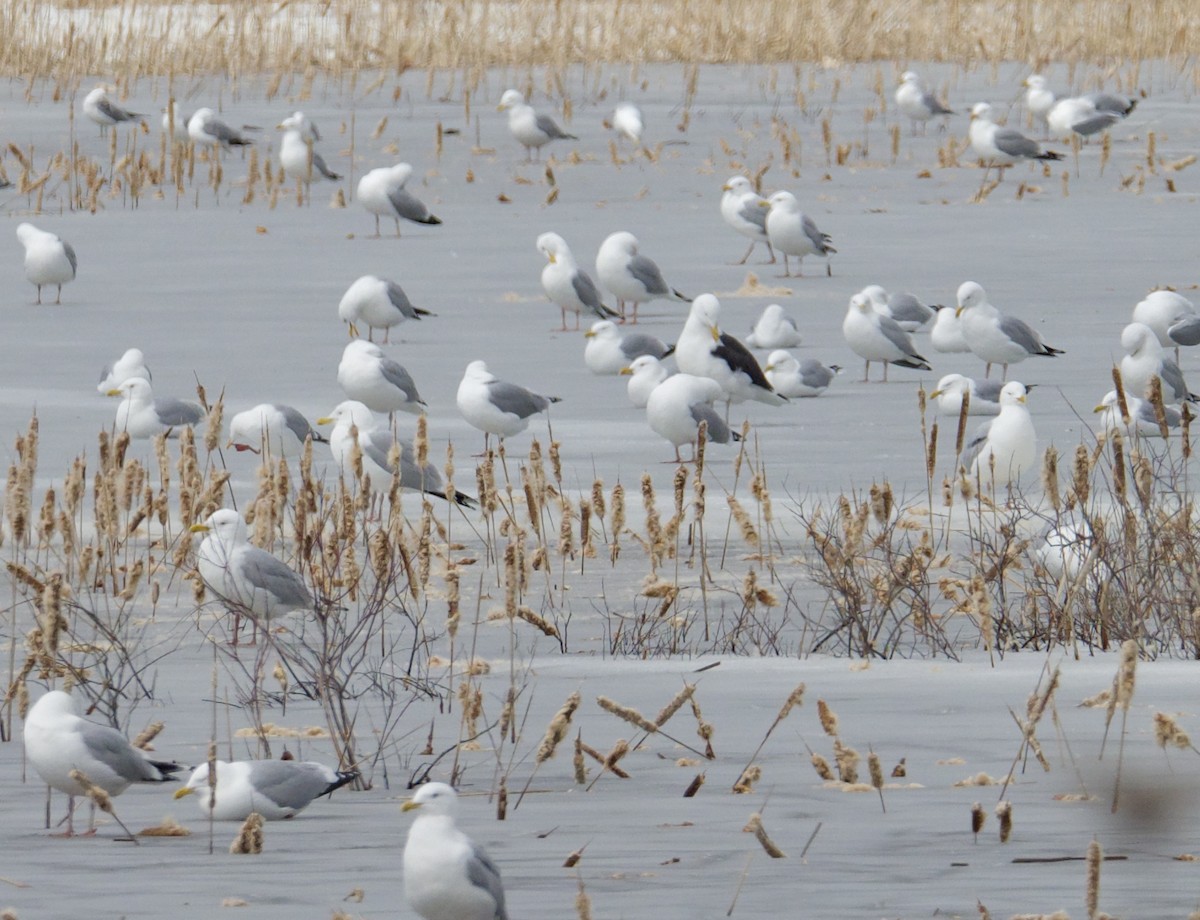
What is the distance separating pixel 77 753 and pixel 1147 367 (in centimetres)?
714

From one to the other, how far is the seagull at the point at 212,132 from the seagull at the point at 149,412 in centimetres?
1009

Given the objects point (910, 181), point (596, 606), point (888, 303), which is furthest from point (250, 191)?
point (596, 606)

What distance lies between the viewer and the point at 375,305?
1275 centimetres

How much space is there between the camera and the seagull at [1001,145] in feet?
63.4

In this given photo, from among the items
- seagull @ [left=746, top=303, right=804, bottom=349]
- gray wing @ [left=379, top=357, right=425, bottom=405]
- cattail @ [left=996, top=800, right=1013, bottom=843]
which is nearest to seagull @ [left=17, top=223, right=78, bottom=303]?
seagull @ [left=746, top=303, right=804, bottom=349]

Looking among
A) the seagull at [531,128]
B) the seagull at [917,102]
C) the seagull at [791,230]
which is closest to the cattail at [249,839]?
the seagull at [791,230]

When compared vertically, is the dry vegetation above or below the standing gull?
above

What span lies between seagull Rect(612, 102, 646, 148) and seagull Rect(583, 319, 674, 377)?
318 inches

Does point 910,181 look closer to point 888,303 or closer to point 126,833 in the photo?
point 888,303

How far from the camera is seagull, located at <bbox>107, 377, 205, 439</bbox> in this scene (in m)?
9.84

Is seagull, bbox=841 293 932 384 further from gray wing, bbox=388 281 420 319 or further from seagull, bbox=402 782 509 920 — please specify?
seagull, bbox=402 782 509 920

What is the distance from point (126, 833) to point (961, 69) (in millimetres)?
22141

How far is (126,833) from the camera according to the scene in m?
4.12

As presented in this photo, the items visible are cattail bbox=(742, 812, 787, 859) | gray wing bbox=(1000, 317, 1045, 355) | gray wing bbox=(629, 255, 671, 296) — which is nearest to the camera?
cattail bbox=(742, 812, 787, 859)
